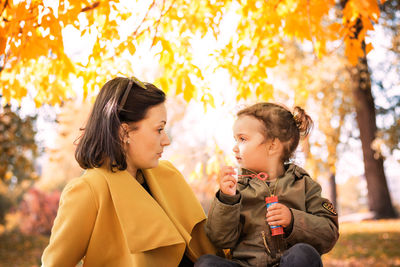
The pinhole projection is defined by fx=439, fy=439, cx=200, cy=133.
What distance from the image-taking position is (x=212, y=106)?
3383 mm

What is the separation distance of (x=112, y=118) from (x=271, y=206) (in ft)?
3.02

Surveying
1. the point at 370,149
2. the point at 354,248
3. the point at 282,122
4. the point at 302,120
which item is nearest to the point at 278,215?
the point at 282,122

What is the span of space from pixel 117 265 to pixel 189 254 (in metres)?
0.44

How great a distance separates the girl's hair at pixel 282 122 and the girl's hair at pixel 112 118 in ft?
1.85

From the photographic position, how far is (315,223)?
7.18 ft

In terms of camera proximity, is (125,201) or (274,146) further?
(274,146)

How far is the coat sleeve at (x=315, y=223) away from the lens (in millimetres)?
2154

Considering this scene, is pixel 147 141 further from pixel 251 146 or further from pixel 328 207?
pixel 328 207

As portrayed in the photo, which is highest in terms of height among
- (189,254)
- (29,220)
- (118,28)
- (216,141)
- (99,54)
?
(118,28)

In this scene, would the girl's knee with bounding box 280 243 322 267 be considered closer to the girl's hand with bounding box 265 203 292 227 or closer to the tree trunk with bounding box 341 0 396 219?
the girl's hand with bounding box 265 203 292 227

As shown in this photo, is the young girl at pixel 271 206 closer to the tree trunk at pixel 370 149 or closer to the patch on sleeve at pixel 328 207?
the patch on sleeve at pixel 328 207

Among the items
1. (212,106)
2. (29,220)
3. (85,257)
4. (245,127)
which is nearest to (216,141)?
(212,106)

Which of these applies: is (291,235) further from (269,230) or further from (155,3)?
(155,3)

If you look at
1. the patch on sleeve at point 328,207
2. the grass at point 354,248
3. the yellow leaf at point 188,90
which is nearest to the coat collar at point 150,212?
the patch on sleeve at point 328,207
